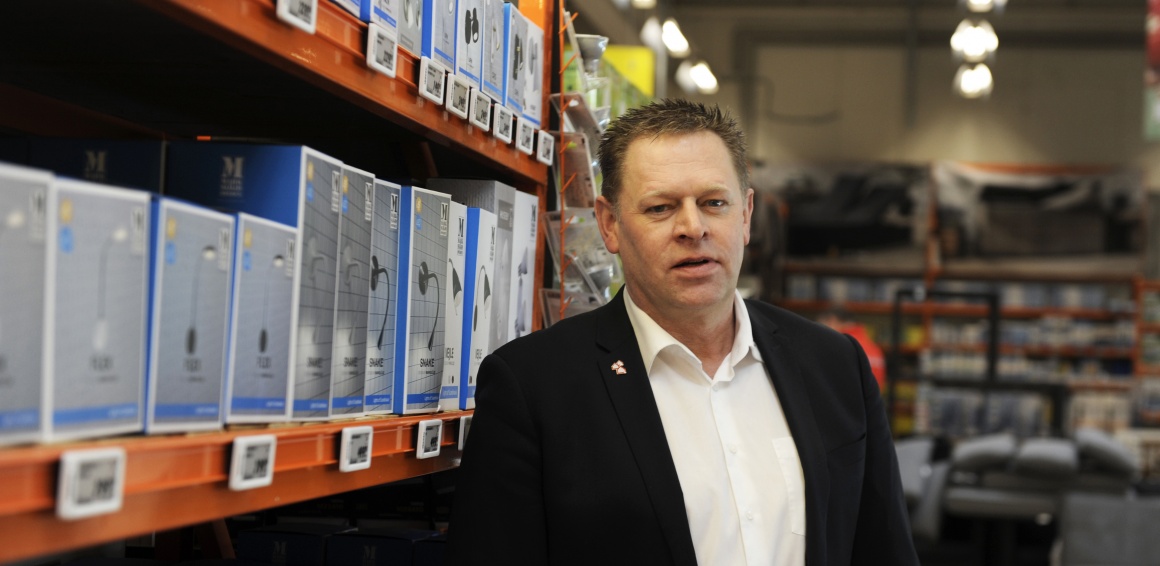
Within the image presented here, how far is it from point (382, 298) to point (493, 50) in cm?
65

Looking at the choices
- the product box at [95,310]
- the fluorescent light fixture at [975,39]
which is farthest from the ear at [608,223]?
the fluorescent light fixture at [975,39]

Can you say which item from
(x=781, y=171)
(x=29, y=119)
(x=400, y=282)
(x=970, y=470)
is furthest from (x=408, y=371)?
(x=781, y=171)

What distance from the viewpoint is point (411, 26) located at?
1.85 metres

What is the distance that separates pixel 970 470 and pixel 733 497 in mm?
4835

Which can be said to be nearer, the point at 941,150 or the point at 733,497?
the point at 733,497

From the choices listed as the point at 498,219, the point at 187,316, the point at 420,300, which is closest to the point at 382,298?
the point at 420,300

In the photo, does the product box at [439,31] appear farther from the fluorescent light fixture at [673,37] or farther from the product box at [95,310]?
the fluorescent light fixture at [673,37]

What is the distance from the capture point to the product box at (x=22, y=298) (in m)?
0.96

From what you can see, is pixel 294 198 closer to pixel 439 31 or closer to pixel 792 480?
pixel 439 31

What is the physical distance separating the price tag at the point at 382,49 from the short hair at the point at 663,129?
17.6 inches

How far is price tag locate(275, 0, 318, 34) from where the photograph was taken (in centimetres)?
133

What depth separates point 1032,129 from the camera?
1398 centimetres

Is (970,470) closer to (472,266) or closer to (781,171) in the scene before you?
(472,266)

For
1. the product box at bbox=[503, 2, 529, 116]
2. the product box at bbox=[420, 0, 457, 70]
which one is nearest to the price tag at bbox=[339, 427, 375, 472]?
the product box at bbox=[420, 0, 457, 70]
